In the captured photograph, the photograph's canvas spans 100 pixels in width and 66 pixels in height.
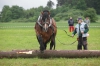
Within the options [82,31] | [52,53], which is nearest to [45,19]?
[52,53]

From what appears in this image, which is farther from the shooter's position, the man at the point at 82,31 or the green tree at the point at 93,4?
the green tree at the point at 93,4

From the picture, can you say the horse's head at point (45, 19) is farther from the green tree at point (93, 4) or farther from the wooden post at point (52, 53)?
the green tree at point (93, 4)

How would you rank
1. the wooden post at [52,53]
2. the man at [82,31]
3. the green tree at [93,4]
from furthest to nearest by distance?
the green tree at [93,4] < the man at [82,31] < the wooden post at [52,53]

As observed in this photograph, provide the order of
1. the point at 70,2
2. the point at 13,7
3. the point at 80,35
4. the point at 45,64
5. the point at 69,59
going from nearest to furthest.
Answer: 1. the point at 45,64
2. the point at 69,59
3. the point at 80,35
4. the point at 13,7
5. the point at 70,2

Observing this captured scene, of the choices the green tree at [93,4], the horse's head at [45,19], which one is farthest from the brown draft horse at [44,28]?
the green tree at [93,4]

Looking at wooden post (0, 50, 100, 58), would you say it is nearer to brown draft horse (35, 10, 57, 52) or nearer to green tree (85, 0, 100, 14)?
brown draft horse (35, 10, 57, 52)

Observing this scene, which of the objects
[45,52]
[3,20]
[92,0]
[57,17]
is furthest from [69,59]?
[92,0]

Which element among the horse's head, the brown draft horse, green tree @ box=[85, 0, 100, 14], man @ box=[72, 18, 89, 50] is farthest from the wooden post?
green tree @ box=[85, 0, 100, 14]

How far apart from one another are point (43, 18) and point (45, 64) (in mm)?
2144

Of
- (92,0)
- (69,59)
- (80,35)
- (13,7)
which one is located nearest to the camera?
(69,59)

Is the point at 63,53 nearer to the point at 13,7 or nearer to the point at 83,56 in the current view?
the point at 83,56

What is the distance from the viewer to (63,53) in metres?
10.3

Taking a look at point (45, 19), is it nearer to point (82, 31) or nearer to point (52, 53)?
point (52, 53)

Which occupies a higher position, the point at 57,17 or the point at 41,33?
the point at 41,33
